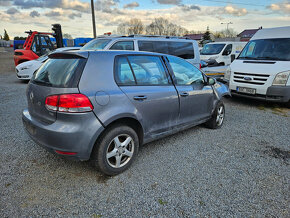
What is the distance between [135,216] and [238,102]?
20.3 ft

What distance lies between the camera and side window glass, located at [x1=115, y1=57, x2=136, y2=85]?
2.77 metres

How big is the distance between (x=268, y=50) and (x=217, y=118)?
399 centimetres

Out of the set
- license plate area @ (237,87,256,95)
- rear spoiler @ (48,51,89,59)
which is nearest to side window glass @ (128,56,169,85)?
rear spoiler @ (48,51,89,59)

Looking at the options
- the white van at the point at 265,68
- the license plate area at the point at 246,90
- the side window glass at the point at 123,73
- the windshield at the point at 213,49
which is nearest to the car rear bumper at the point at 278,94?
the white van at the point at 265,68

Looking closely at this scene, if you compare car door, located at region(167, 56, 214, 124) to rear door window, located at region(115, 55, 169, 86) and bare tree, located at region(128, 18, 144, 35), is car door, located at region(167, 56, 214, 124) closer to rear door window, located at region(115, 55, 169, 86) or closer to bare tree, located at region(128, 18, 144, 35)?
rear door window, located at region(115, 55, 169, 86)

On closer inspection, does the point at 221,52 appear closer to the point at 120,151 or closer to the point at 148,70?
the point at 148,70

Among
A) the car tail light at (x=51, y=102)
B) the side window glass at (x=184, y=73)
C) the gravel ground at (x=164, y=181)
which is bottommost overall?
the gravel ground at (x=164, y=181)

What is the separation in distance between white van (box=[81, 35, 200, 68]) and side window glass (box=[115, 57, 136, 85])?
380 centimetres

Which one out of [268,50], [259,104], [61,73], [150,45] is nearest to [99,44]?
[150,45]

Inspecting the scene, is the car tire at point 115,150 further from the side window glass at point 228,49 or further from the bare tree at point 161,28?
the bare tree at point 161,28

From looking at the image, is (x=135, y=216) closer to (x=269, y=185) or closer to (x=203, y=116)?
(x=269, y=185)

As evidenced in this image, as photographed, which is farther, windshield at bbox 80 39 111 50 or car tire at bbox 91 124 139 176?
windshield at bbox 80 39 111 50

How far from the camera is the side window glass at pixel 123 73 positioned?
2768 mm

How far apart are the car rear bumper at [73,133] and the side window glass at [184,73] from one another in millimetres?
1757
